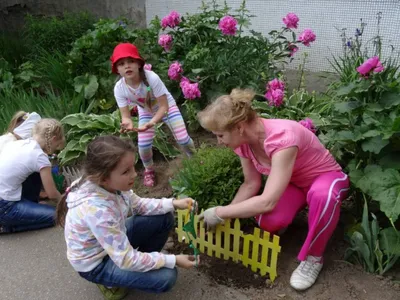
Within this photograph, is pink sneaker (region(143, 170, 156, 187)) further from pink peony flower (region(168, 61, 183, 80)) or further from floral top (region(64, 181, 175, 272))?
floral top (region(64, 181, 175, 272))

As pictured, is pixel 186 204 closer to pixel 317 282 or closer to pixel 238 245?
pixel 238 245

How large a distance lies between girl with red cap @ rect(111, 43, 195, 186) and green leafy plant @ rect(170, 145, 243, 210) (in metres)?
0.69

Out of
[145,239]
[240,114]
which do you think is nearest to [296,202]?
[240,114]

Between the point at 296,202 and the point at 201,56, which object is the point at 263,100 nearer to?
the point at 201,56

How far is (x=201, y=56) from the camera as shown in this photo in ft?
13.2

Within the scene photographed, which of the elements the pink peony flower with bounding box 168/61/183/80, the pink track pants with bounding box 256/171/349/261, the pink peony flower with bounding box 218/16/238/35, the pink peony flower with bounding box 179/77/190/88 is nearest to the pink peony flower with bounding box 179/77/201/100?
the pink peony flower with bounding box 179/77/190/88

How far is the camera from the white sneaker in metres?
2.27

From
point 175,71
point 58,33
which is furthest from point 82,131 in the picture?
point 58,33

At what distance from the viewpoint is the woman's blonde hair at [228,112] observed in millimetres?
2090

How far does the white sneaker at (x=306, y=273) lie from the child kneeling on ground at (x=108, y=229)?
0.62 meters

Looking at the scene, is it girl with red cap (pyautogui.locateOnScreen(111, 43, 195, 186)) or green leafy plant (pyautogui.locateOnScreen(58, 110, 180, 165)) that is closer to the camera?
girl with red cap (pyautogui.locateOnScreen(111, 43, 195, 186))

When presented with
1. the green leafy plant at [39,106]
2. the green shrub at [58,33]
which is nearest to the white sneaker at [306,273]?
the green leafy plant at [39,106]


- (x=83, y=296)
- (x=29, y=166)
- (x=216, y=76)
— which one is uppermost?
(x=216, y=76)

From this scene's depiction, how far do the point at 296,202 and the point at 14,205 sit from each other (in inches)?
76.8
